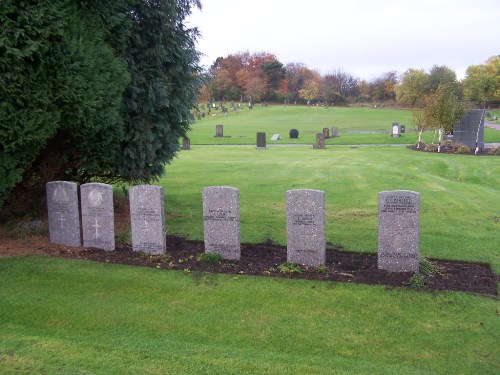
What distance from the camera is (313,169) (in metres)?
19.7

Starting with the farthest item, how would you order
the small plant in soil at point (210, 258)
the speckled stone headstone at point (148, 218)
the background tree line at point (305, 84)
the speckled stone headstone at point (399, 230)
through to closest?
the background tree line at point (305, 84), the speckled stone headstone at point (148, 218), the small plant in soil at point (210, 258), the speckled stone headstone at point (399, 230)

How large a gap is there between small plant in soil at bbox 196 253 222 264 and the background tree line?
78934 millimetres

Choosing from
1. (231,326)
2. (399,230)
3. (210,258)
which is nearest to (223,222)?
(210,258)

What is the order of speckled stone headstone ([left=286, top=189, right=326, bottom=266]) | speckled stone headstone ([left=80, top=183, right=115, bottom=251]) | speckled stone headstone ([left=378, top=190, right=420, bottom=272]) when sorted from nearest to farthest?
1. speckled stone headstone ([left=378, top=190, right=420, bottom=272])
2. speckled stone headstone ([left=286, top=189, right=326, bottom=266])
3. speckled stone headstone ([left=80, top=183, right=115, bottom=251])

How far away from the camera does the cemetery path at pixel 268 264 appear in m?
7.06

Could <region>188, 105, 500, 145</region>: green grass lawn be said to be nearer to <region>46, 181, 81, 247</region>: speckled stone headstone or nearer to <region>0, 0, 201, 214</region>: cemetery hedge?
<region>0, 0, 201, 214</region>: cemetery hedge

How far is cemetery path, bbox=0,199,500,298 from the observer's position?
706 cm

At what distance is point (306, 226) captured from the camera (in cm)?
770

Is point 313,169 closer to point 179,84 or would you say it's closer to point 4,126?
point 179,84

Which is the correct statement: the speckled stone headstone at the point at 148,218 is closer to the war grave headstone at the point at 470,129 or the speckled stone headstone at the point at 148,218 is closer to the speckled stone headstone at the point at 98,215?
the speckled stone headstone at the point at 98,215

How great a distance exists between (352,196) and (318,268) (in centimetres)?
696

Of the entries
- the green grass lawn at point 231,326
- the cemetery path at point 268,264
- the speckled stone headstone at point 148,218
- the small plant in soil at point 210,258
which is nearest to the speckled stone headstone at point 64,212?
the cemetery path at point 268,264

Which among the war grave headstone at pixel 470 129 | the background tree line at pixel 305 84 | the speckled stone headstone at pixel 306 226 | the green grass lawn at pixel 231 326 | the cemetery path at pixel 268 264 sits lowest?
the green grass lawn at pixel 231 326

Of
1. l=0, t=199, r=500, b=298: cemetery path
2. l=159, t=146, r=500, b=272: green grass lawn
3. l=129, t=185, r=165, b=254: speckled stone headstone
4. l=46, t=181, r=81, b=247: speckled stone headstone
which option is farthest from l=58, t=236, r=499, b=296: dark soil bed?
l=159, t=146, r=500, b=272: green grass lawn
